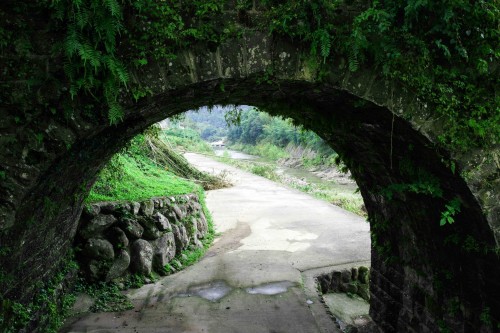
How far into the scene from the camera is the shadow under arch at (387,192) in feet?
9.75

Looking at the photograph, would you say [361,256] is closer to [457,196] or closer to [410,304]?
[410,304]

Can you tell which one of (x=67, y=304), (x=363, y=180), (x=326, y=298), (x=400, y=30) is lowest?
(x=326, y=298)

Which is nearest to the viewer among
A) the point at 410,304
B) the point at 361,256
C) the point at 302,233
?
the point at 410,304

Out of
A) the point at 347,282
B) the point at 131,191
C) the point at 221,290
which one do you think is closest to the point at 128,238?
the point at 131,191

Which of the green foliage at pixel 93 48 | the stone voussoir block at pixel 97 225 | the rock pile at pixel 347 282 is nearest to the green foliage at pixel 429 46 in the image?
the green foliage at pixel 93 48

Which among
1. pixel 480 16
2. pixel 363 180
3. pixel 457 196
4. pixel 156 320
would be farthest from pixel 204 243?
pixel 480 16

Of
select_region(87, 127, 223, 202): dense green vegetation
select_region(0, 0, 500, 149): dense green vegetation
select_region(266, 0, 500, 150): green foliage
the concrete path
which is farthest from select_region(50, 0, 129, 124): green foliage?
the concrete path

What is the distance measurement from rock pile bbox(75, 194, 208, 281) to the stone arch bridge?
136 cm

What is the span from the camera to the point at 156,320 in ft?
17.8

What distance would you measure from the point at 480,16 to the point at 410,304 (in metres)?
3.25

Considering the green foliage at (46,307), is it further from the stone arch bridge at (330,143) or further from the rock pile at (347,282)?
the rock pile at (347,282)

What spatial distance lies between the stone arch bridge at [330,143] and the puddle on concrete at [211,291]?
2556 mm

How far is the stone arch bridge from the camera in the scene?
2455mm

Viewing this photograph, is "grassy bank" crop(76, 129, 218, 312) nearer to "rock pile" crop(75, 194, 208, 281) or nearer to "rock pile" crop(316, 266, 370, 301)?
"rock pile" crop(75, 194, 208, 281)
